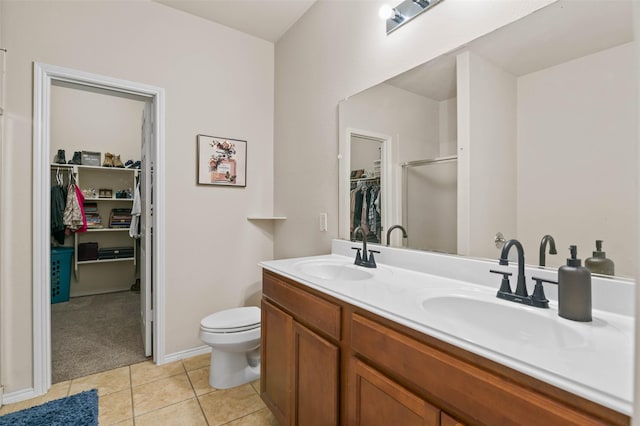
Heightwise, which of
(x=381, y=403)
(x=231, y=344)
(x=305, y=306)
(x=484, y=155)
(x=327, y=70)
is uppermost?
(x=327, y=70)

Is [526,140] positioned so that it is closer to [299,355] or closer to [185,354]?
[299,355]

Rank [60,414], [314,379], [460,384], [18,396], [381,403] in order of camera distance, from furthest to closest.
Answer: [18,396] → [60,414] → [314,379] → [381,403] → [460,384]

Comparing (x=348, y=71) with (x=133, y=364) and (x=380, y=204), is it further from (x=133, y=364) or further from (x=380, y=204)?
(x=133, y=364)

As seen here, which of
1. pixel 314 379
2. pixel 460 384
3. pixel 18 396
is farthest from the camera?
pixel 18 396

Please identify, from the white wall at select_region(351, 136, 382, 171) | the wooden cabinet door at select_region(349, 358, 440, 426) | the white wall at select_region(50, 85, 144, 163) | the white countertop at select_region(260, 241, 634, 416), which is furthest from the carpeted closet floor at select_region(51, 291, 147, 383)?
the white wall at select_region(351, 136, 382, 171)

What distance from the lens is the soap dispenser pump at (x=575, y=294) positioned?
32.7 inches

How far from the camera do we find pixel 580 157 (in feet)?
3.40

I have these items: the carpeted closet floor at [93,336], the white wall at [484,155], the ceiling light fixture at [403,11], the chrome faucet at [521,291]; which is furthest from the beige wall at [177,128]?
the chrome faucet at [521,291]

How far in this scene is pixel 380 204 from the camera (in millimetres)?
1837

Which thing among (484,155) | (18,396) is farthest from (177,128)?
(484,155)

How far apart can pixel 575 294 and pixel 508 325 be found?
8.9 inches

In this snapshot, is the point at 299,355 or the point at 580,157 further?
the point at 299,355

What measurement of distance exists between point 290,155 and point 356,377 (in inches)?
76.3

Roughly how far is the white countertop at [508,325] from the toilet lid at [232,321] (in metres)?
0.65
